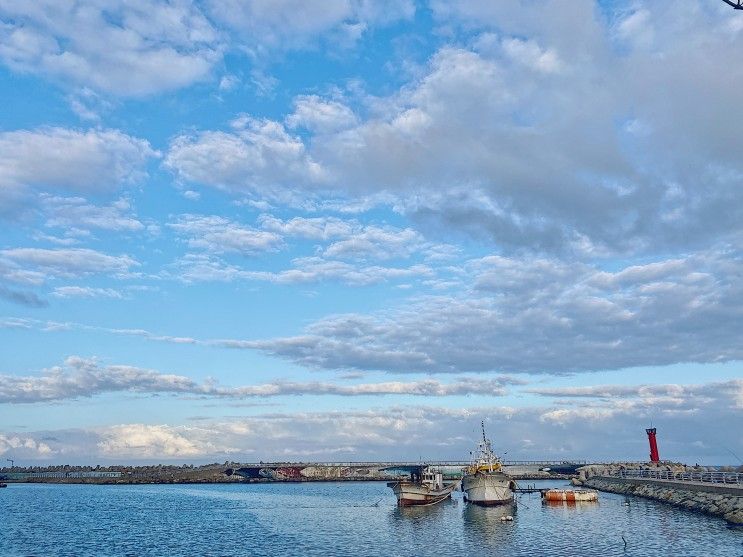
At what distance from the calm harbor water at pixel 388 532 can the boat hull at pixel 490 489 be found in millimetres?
2969

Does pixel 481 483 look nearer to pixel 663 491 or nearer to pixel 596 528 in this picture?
pixel 663 491

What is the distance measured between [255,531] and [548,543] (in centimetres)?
4137

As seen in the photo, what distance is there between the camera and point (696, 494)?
95500 mm

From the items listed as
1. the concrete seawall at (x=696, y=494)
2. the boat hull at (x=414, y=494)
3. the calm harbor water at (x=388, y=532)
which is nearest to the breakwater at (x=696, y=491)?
the concrete seawall at (x=696, y=494)

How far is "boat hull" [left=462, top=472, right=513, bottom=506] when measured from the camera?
122m

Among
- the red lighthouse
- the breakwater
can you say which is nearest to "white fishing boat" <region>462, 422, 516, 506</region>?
the breakwater

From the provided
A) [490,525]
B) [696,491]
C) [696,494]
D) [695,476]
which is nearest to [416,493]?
[490,525]

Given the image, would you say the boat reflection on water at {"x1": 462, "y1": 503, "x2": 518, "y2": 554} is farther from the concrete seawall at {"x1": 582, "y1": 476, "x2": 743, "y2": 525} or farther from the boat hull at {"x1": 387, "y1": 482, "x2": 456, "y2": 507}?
the concrete seawall at {"x1": 582, "y1": 476, "x2": 743, "y2": 525}

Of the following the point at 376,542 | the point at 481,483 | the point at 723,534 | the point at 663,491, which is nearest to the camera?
the point at 723,534

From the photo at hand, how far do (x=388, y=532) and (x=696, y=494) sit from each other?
4542 cm

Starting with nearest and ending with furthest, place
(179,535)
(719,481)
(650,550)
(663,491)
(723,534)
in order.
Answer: (650,550) < (723,534) < (179,535) < (719,481) < (663,491)

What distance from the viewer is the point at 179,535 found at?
89062 millimetres

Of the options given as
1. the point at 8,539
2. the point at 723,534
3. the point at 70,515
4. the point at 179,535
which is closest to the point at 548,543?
the point at 723,534

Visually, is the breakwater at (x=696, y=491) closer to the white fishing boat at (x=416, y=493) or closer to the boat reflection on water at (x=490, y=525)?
the boat reflection on water at (x=490, y=525)
